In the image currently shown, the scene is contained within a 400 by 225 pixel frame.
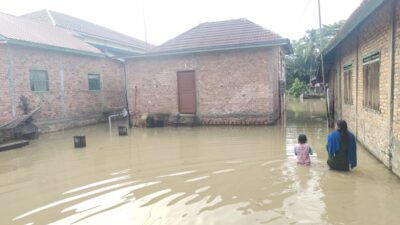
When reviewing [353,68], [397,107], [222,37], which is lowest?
[397,107]

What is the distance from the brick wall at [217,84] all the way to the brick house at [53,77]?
2779mm

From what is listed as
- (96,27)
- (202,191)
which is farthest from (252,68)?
(96,27)

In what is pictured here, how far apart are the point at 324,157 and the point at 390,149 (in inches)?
68.4

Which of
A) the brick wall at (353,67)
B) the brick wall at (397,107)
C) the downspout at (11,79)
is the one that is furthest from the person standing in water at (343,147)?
the downspout at (11,79)

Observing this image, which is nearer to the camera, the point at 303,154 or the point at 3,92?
the point at 303,154

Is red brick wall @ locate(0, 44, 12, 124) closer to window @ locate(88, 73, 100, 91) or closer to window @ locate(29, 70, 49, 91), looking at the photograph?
window @ locate(29, 70, 49, 91)

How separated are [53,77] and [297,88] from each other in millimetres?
29595

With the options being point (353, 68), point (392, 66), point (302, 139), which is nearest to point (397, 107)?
point (392, 66)

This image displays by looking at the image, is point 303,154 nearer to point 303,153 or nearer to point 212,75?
point 303,153

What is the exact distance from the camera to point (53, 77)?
15094mm

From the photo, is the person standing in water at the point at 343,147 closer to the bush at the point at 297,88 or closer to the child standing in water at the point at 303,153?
the child standing in water at the point at 303,153

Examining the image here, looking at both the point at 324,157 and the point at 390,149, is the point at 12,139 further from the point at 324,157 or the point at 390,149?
the point at 390,149

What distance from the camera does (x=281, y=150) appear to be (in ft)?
28.3

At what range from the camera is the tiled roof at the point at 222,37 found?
13984mm
